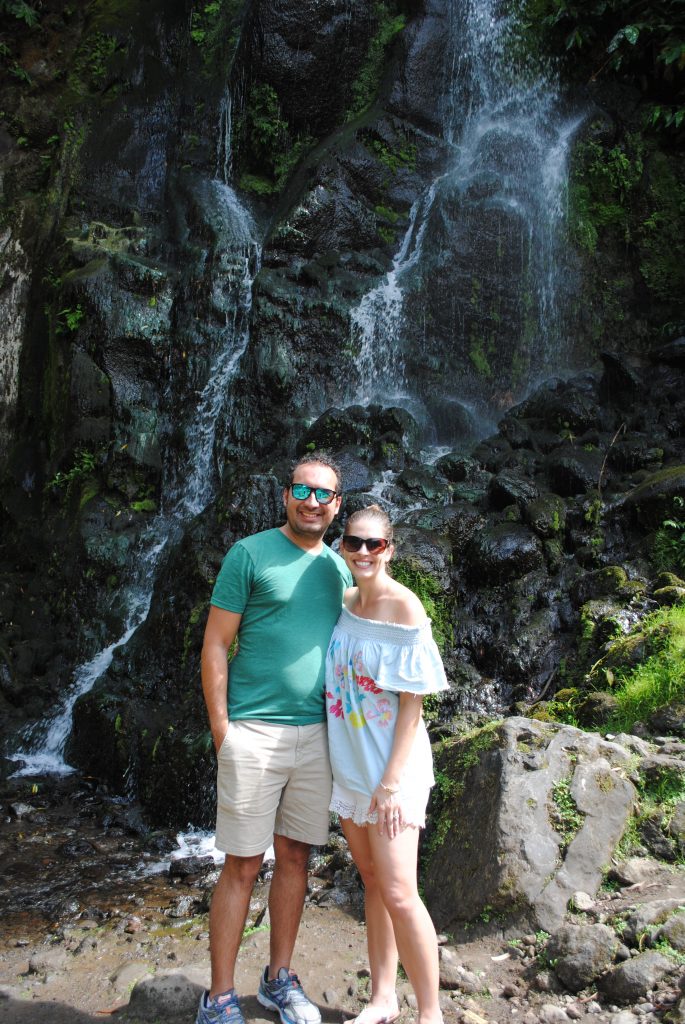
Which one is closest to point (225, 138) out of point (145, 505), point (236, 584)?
point (145, 505)

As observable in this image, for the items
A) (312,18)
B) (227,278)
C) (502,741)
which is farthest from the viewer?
(312,18)

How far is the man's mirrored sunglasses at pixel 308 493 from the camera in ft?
→ 11.7

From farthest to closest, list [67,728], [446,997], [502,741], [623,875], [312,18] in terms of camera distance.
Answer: [312,18] → [67,728] → [502,741] → [623,875] → [446,997]

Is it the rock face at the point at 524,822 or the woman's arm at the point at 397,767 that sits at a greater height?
the woman's arm at the point at 397,767

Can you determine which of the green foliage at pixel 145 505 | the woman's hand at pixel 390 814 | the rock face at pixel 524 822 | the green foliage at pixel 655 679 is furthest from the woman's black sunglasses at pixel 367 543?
the green foliage at pixel 145 505

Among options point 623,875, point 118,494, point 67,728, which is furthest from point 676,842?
point 118,494

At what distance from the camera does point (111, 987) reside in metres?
4.26

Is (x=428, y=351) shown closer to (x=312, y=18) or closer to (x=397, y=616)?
(x=312, y=18)

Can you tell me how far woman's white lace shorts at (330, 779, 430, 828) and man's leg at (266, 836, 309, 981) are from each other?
30 cm

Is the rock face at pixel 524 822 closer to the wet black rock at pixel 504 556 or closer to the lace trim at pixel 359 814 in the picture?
the lace trim at pixel 359 814

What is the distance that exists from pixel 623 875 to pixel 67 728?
6.34m

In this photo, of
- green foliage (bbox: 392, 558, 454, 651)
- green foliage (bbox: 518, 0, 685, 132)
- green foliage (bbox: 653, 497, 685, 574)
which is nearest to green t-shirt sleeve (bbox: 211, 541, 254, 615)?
green foliage (bbox: 392, 558, 454, 651)

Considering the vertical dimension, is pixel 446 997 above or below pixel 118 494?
below

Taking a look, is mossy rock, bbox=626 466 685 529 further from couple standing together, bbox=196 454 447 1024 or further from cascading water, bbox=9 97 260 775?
couple standing together, bbox=196 454 447 1024
